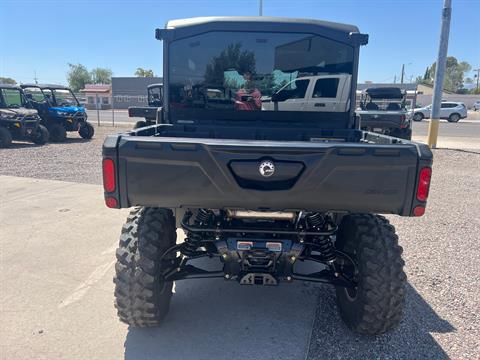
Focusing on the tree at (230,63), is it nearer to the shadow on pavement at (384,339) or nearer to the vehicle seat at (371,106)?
the shadow on pavement at (384,339)

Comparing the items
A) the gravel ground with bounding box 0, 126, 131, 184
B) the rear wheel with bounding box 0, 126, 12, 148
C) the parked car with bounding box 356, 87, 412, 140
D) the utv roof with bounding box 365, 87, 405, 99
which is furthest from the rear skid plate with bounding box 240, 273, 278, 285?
the utv roof with bounding box 365, 87, 405, 99

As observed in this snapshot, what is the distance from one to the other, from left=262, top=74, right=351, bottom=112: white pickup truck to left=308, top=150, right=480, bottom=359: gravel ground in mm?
1831

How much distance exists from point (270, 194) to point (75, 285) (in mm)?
2435

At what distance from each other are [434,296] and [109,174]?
3181 mm

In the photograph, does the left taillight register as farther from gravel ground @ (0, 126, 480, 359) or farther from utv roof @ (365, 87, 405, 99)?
utv roof @ (365, 87, 405, 99)

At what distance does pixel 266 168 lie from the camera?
2.42 meters

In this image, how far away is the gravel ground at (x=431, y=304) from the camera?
2.92 meters

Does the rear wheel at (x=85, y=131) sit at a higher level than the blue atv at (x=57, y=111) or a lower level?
lower

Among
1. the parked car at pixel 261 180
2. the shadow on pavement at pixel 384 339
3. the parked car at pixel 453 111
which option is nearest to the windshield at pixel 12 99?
the parked car at pixel 261 180

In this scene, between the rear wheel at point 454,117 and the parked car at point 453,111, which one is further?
the rear wheel at point 454,117

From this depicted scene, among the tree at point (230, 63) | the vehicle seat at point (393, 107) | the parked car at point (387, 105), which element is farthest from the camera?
the vehicle seat at point (393, 107)

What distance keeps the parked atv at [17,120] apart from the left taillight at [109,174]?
13.5 metres

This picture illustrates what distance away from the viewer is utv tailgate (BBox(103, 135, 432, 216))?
7.82 ft

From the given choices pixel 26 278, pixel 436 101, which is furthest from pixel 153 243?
pixel 436 101
